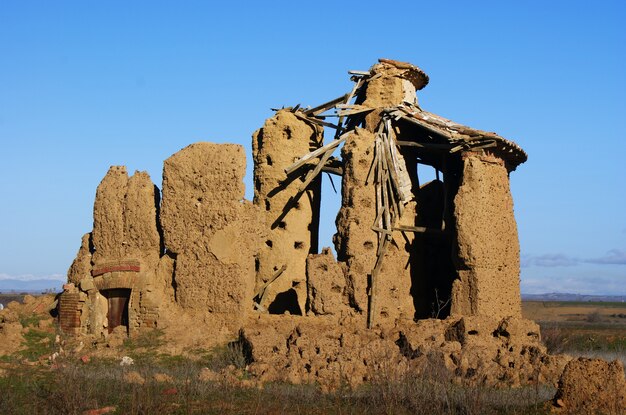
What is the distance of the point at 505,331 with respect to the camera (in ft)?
48.0

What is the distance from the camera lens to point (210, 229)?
1664cm

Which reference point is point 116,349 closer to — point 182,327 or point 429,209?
point 182,327

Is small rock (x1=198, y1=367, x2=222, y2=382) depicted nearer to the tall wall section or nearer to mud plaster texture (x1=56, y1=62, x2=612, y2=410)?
mud plaster texture (x1=56, y1=62, x2=612, y2=410)

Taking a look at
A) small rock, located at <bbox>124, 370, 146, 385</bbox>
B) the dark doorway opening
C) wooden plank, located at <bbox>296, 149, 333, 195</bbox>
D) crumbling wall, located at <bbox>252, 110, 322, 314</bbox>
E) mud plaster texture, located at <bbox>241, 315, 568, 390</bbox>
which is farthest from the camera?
crumbling wall, located at <bbox>252, 110, 322, 314</bbox>

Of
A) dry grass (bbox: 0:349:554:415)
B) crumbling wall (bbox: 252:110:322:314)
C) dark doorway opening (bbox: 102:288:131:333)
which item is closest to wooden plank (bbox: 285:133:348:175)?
crumbling wall (bbox: 252:110:322:314)

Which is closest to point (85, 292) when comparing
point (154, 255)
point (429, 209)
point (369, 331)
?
point (154, 255)

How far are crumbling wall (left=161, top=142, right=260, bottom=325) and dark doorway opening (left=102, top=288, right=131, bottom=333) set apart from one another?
143 cm

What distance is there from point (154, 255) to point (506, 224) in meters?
6.84

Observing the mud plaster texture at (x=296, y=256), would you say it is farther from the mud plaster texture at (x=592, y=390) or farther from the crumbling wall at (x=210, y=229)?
the mud plaster texture at (x=592, y=390)

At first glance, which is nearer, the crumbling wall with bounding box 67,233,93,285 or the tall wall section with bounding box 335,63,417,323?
the tall wall section with bounding box 335,63,417,323

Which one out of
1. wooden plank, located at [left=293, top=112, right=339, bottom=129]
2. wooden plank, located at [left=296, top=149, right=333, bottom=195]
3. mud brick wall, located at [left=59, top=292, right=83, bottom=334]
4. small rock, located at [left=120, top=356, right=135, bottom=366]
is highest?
wooden plank, located at [left=293, top=112, right=339, bottom=129]

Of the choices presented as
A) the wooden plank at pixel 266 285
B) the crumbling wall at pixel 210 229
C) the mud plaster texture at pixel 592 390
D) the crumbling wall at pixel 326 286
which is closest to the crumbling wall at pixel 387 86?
the crumbling wall at pixel 210 229

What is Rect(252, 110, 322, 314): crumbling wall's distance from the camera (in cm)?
1881

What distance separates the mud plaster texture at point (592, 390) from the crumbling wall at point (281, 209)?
8.86m
